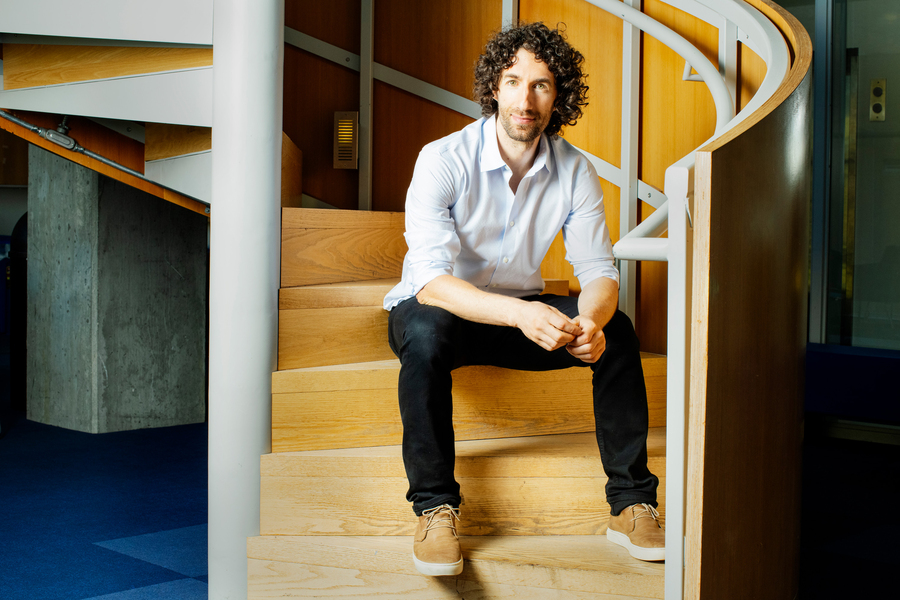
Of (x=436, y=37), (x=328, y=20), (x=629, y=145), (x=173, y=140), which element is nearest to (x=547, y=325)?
(x=629, y=145)

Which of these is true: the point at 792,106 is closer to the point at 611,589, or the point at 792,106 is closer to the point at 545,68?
the point at 545,68

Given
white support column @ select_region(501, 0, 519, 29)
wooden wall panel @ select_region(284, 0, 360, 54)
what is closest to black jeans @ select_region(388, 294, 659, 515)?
white support column @ select_region(501, 0, 519, 29)

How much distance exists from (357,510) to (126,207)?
8.08 ft

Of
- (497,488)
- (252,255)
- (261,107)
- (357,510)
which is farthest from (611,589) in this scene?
(261,107)

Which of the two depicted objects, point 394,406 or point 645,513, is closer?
point 645,513

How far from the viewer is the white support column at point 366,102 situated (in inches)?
118

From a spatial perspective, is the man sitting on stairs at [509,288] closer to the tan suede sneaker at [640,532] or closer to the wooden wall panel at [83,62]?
the tan suede sneaker at [640,532]

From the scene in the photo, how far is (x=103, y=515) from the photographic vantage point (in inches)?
92.7

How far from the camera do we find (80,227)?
3.47 m

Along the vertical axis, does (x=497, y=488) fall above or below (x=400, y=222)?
below

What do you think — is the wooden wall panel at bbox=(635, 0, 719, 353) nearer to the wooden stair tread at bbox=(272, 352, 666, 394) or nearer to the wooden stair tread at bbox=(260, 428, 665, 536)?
the wooden stair tread at bbox=(272, 352, 666, 394)

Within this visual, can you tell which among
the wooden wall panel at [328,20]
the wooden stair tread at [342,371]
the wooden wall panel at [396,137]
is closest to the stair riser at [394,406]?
the wooden stair tread at [342,371]

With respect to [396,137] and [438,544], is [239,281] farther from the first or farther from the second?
[396,137]

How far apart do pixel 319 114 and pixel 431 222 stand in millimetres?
1504
